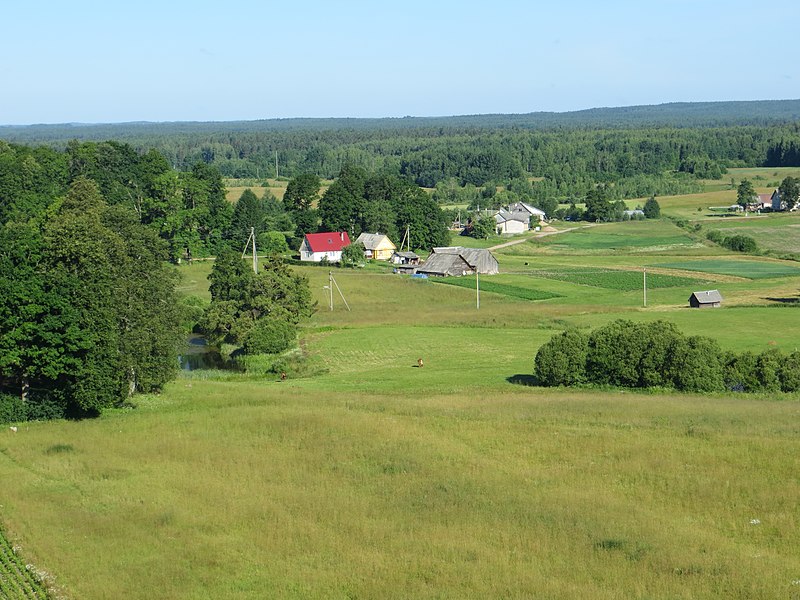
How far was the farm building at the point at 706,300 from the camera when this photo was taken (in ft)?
220

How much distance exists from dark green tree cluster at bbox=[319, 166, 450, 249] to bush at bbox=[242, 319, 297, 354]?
157ft

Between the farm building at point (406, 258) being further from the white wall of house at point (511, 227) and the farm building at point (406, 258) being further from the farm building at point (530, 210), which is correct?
the farm building at point (530, 210)

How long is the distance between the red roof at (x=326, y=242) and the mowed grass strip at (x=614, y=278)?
66.2 feet

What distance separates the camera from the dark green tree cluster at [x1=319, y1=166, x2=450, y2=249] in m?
105

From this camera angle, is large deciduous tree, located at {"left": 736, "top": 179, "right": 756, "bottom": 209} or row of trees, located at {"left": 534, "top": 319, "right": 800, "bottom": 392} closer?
row of trees, located at {"left": 534, "top": 319, "right": 800, "bottom": 392}

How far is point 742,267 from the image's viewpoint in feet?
292

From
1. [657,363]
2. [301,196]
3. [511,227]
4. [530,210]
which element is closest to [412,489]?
[657,363]

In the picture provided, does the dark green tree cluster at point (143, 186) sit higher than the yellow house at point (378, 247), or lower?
higher

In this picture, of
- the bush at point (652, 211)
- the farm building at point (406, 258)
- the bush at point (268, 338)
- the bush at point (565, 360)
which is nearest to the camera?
the bush at point (565, 360)

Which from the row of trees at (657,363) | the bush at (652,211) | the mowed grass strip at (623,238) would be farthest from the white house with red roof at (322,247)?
the row of trees at (657,363)

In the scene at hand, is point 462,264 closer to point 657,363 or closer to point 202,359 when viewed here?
point 202,359

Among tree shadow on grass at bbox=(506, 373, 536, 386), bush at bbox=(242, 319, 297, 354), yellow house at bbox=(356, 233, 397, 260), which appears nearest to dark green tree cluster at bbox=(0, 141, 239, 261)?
yellow house at bbox=(356, 233, 397, 260)

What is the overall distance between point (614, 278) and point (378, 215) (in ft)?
94.6

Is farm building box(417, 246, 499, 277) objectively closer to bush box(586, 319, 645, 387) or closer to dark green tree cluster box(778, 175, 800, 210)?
bush box(586, 319, 645, 387)
